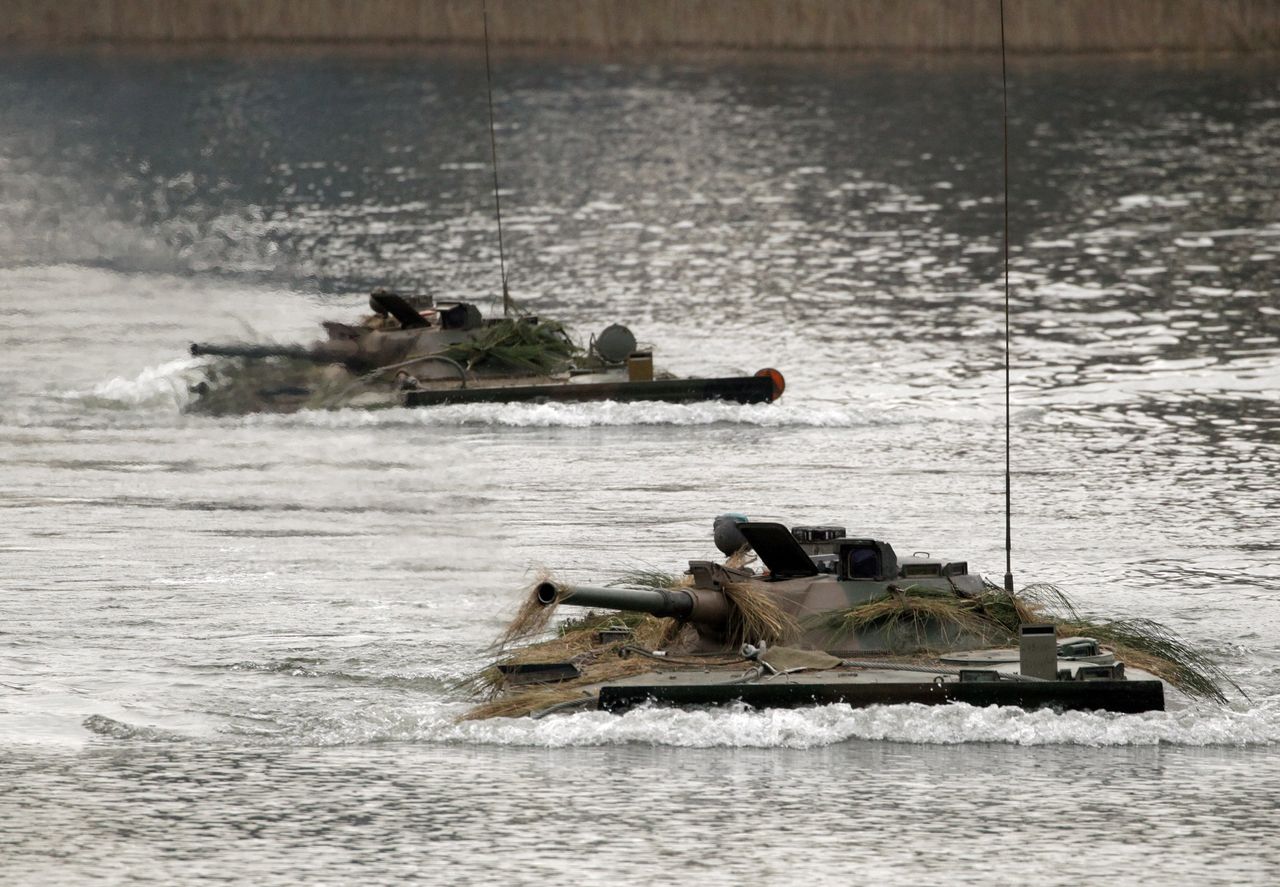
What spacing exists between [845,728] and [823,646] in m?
0.78

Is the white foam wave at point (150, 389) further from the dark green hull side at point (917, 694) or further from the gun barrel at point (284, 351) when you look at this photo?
the dark green hull side at point (917, 694)

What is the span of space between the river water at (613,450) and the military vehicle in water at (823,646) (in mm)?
335

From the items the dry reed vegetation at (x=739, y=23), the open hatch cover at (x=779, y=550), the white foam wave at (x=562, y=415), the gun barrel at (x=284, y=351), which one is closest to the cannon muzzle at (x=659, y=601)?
the open hatch cover at (x=779, y=550)

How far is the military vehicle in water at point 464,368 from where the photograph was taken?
148 ft

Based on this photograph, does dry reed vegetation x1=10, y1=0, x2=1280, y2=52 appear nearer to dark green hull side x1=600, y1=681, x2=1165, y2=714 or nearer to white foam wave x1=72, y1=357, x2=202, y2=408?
white foam wave x1=72, y1=357, x2=202, y2=408

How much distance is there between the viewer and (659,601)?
2347cm

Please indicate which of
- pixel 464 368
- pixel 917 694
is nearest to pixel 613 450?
pixel 464 368

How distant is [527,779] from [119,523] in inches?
594

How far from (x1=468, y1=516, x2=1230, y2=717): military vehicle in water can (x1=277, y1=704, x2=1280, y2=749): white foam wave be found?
0.14 meters

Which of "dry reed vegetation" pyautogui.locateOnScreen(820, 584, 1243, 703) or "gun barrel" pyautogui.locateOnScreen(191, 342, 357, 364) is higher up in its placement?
"gun barrel" pyautogui.locateOnScreen(191, 342, 357, 364)

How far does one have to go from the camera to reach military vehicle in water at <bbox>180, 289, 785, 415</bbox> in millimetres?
45219

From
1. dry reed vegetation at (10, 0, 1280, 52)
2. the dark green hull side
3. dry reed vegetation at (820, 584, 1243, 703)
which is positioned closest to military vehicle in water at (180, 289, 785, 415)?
dry reed vegetation at (820, 584, 1243, 703)

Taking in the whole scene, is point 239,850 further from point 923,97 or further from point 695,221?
point 923,97

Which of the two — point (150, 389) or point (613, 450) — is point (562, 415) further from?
point (150, 389)
